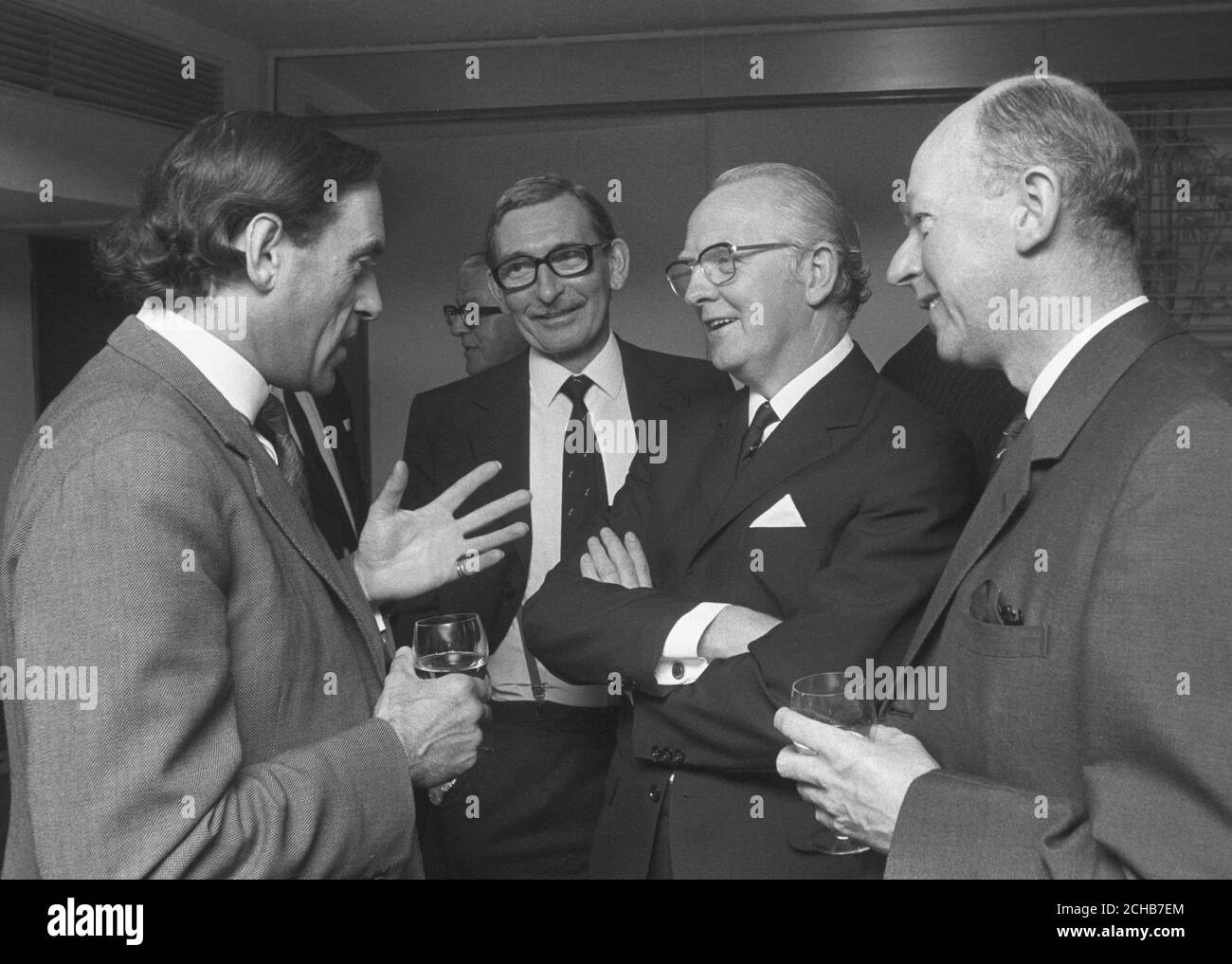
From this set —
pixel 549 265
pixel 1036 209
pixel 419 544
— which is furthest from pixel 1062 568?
pixel 549 265

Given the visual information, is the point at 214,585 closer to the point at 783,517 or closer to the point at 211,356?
the point at 211,356

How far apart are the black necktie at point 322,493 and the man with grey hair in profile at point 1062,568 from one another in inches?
75.3

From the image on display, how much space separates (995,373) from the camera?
8.21ft

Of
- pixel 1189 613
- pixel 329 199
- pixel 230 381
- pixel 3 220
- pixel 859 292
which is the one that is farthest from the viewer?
pixel 3 220

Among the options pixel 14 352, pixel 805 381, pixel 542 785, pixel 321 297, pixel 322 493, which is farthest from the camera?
pixel 14 352

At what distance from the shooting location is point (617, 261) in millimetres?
3113

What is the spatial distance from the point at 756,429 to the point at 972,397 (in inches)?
21.1

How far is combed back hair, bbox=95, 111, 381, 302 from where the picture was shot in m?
1.58

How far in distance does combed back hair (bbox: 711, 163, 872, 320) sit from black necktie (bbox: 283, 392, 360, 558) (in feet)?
4.67

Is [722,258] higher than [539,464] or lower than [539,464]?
higher

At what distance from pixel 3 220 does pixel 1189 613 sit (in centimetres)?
371
